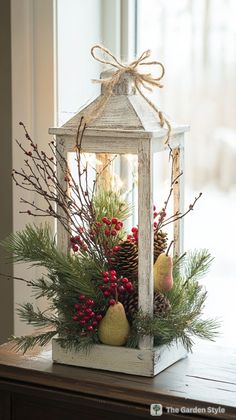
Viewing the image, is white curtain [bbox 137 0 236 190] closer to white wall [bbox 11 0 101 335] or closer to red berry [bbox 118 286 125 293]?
white wall [bbox 11 0 101 335]

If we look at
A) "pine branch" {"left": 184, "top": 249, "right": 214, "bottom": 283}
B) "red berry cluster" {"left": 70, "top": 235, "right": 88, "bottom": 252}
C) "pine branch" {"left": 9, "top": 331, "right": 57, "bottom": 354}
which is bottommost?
"pine branch" {"left": 9, "top": 331, "right": 57, "bottom": 354}

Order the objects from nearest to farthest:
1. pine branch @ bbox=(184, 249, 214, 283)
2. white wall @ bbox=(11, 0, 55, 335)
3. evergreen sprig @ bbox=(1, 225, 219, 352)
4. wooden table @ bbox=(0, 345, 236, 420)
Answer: wooden table @ bbox=(0, 345, 236, 420) → evergreen sprig @ bbox=(1, 225, 219, 352) → pine branch @ bbox=(184, 249, 214, 283) → white wall @ bbox=(11, 0, 55, 335)

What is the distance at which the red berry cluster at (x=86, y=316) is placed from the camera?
1644 mm

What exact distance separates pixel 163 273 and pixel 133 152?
10.0 inches

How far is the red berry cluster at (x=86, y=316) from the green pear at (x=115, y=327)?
0.01m

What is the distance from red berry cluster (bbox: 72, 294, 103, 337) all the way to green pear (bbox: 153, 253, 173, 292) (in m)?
0.14

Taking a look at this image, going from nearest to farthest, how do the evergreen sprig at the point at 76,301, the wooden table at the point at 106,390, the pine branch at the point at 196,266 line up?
the wooden table at the point at 106,390
the evergreen sprig at the point at 76,301
the pine branch at the point at 196,266

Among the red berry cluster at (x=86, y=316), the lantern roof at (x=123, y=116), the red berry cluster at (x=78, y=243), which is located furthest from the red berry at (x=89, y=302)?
the lantern roof at (x=123, y=116)

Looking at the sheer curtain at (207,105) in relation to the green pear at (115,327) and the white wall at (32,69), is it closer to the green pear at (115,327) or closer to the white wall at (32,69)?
the white wall at (32,69)

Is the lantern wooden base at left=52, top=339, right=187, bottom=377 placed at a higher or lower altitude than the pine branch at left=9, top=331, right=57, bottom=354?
lower

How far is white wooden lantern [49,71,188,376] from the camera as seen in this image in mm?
1617

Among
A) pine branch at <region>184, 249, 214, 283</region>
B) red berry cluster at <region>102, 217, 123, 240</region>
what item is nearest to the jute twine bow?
red berry cluster at <region>102, 217, 123, 240</region>

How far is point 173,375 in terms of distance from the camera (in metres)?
1.67

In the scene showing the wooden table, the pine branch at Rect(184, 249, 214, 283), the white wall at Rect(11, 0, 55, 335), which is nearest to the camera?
the wooden table
